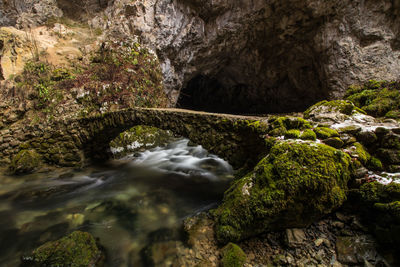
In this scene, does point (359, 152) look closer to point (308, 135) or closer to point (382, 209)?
point (308, 135)

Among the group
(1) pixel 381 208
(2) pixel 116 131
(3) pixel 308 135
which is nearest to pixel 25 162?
(2) pixel 116 131

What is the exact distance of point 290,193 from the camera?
2.39m

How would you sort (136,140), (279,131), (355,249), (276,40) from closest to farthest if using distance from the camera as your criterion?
(355,249)
(279,131)
(136,140)
(276,40)

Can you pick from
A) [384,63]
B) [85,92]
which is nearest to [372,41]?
[384,63]

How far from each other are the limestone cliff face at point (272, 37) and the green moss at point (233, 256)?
420 inches

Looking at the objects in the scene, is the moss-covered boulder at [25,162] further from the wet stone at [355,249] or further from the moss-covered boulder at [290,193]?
the wet stone at [355,249]

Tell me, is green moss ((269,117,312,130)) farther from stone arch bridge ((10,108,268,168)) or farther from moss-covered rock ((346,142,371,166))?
moss-covered rock ((346,142,371,166))

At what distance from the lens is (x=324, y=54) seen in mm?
9961

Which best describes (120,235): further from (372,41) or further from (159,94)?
(372,41)

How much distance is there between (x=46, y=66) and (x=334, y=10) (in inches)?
598

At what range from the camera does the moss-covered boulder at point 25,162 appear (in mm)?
5867

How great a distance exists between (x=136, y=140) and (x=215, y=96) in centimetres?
1231

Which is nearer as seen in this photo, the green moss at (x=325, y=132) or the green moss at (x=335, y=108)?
the green moss at (x=325, y=132)

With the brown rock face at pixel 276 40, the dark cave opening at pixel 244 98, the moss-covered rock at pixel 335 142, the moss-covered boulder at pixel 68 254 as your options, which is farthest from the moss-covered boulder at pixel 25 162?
the moss-covered rock at pixel 335 142
